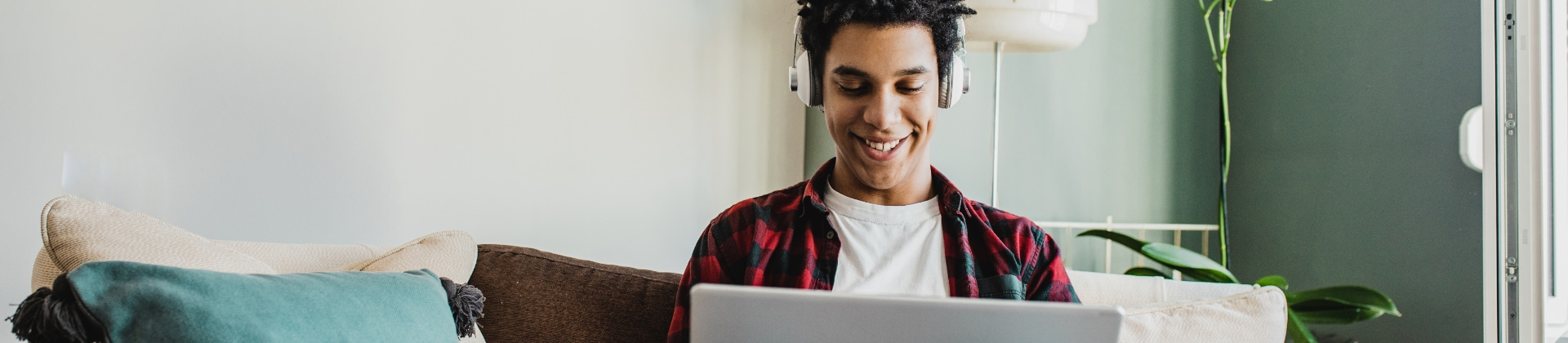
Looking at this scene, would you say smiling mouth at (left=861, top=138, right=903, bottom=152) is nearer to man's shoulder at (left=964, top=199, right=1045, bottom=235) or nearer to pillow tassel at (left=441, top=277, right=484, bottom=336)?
man's shoulder at (left=964, top=199, right=1045, bottom=235)

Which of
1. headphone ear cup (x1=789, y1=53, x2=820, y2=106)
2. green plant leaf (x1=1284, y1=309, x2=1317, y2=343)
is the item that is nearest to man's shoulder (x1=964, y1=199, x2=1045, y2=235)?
headphone ear cup (x1=789, y1=53, x2=820, y2=106)

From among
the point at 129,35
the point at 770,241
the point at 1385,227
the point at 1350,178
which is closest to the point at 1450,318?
the point at 1385,227

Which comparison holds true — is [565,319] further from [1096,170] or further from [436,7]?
[1096,170]

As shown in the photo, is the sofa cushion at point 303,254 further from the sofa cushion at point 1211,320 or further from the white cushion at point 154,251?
the sofa cushion at point 1211,320

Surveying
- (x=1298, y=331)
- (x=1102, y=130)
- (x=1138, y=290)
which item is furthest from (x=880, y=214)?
(x=1102, y=130)

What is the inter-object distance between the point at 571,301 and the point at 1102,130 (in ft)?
6.28

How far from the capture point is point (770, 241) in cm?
113

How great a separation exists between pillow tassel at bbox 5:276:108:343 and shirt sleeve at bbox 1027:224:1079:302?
0.93 meters

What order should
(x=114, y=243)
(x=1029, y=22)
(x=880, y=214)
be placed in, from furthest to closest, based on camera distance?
(x=1029, y=22)
(x=880, y=214)
(x=114, y=243)

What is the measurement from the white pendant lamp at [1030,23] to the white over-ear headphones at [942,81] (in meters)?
0.64

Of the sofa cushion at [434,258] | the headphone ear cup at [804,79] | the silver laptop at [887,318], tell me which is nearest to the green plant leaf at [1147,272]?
the headphone ear cup at [804,79]

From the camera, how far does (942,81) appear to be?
1152 mm

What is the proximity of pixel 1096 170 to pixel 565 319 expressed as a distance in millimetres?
1900

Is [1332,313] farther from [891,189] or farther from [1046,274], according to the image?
[891,189]
